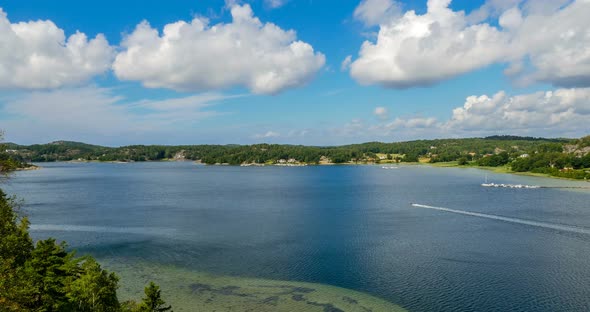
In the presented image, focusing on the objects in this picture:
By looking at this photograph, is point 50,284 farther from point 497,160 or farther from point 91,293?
point 497,160

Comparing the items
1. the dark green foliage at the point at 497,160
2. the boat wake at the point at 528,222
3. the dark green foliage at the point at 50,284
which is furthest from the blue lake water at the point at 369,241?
the dark green foliage at the point at 497,160

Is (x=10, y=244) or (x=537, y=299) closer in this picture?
(x=10, y=244)

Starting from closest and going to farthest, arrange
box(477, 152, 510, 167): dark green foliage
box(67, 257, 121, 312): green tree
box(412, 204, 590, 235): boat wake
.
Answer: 1. box(67, 257, 121, 312): green tree
2. box(412, 204, 590, 235): boat wake
3. box(477, 152, 510, 167): dark green foliage

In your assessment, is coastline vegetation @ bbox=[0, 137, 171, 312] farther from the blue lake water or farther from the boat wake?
the boat wake

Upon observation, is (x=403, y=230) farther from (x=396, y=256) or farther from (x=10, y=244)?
(x=10, y=244)

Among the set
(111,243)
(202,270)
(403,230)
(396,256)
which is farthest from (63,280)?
(403,230)

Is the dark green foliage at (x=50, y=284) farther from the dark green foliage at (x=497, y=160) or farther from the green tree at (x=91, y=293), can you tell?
the dark green foliage at (x=497, y=160)

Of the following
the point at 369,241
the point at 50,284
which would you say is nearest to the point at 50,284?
the point at 50,284

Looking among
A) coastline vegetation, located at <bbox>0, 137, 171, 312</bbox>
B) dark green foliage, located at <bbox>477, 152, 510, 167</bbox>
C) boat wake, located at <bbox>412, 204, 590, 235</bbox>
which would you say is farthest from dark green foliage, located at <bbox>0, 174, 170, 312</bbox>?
dark green foliage, located at <bbox>477, 152, 510, 167</bbox>
